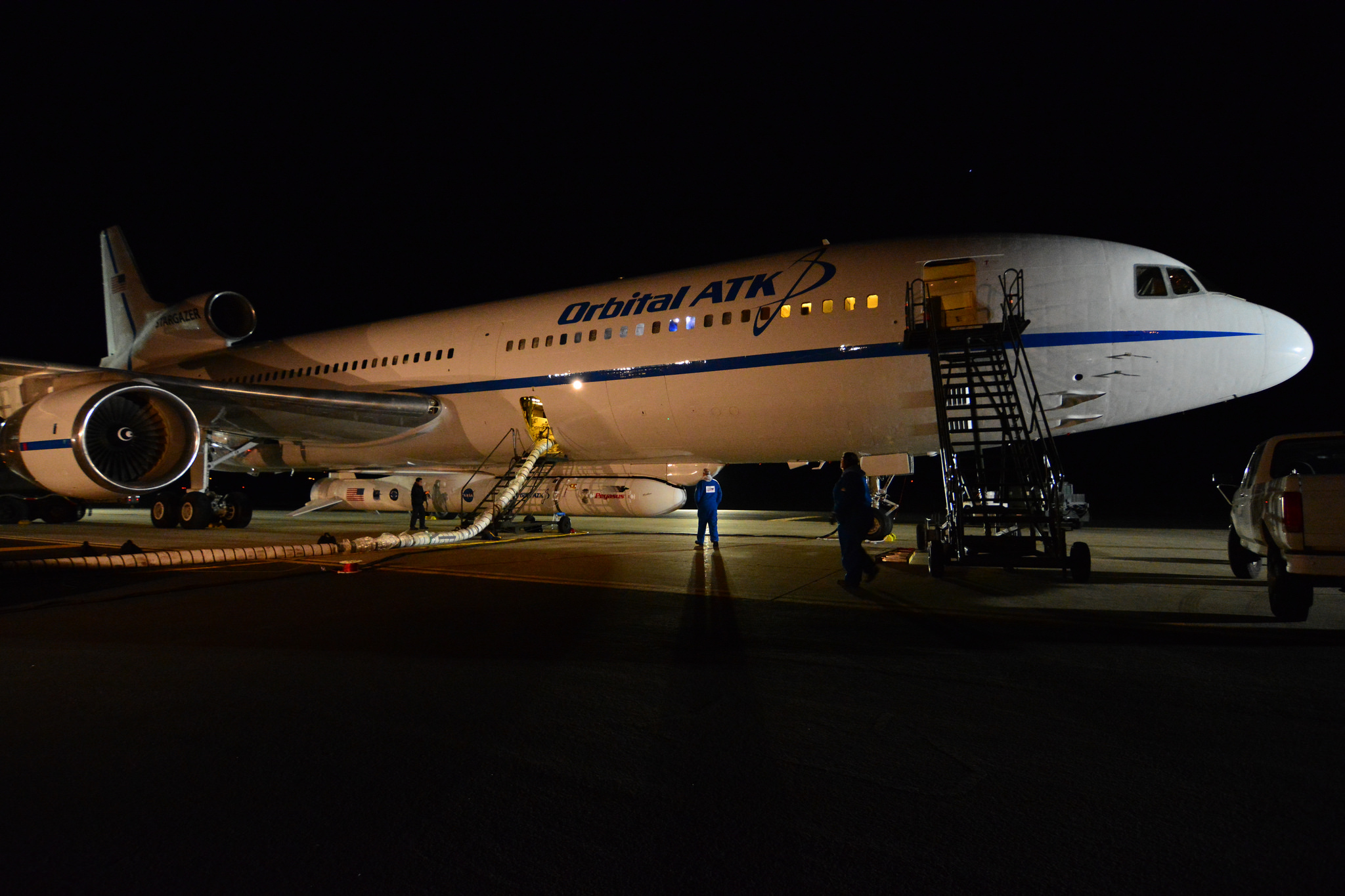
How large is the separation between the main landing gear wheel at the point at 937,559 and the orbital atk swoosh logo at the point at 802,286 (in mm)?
4719

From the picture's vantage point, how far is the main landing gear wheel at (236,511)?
17.0 metres

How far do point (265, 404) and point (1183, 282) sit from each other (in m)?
15.1

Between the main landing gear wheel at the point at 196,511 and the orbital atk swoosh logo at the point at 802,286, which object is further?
the main landing gear wheel at the point at 196,511

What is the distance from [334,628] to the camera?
6055 mm

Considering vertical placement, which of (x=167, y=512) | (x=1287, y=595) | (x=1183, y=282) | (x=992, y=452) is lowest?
(x=1287, y=595)

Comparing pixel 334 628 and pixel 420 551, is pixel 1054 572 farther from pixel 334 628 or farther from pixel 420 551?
pixel 420 551

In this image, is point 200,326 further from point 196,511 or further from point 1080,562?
point 1080,562

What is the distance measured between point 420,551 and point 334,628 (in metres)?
5.93

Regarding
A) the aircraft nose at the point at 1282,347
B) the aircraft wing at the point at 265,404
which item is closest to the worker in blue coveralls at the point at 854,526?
the aircraft nose at the point at 1282,347

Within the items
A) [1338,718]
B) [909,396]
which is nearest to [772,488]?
[909,396]

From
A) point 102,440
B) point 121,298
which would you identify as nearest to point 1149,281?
point 102,440

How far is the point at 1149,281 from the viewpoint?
1109cm

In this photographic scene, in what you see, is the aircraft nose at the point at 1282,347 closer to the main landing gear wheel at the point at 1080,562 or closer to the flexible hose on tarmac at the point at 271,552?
the main landing gear wheel at the point at 1080,562

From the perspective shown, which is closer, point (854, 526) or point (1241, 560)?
point (854, 526)
